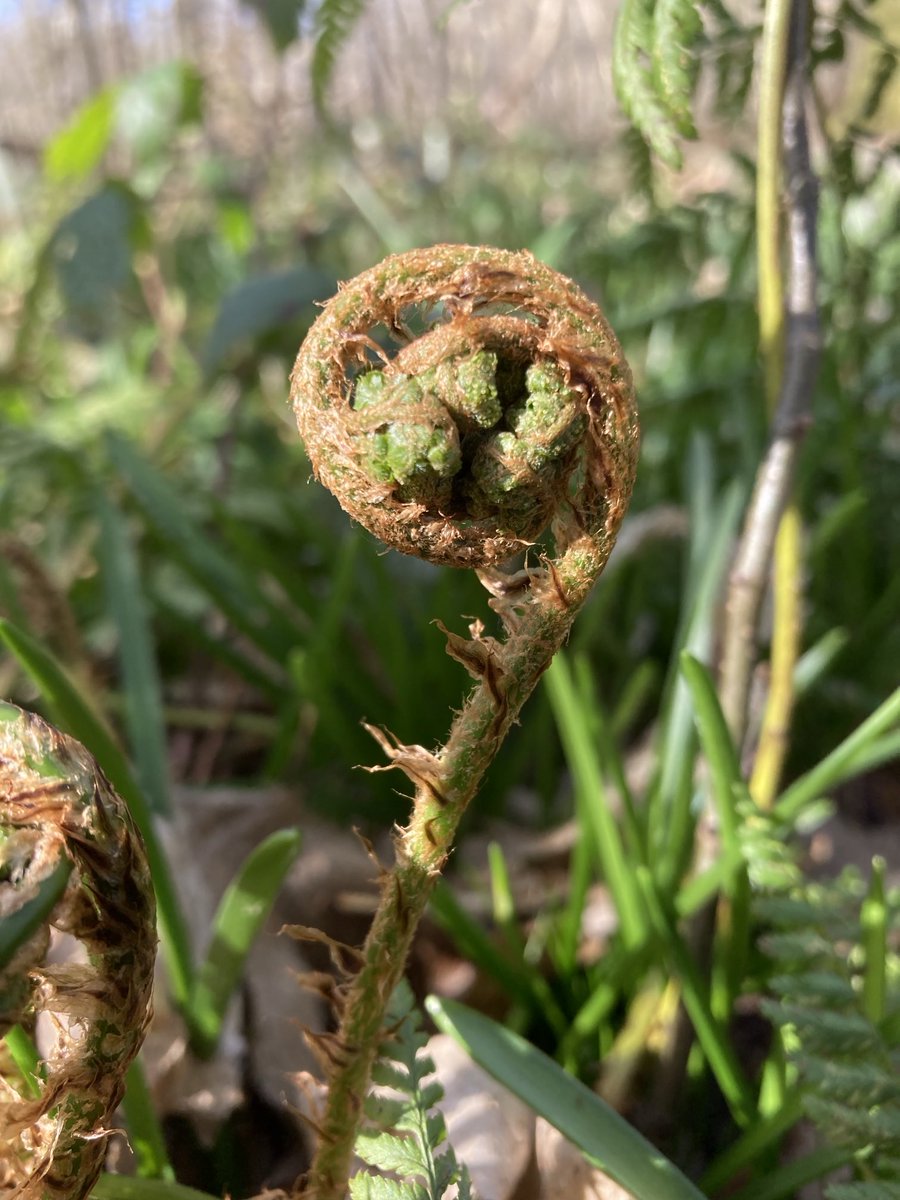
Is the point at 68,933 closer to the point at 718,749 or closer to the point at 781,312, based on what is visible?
the point at 718,749

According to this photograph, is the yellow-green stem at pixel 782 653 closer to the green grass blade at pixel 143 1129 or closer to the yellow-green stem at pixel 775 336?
the yellow-green stem at pixel 775 336

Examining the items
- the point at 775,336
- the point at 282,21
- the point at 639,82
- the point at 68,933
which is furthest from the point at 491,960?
the point at 282,21

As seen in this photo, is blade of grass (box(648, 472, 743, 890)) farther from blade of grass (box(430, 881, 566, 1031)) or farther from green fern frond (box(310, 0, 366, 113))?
green fern frond (box(310, 0, 366, 113))

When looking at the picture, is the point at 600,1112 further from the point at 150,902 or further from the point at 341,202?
the point at 341,202

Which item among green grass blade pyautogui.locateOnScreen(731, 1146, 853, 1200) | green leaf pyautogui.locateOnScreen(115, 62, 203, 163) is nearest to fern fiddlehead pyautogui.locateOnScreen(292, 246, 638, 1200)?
green grass blade pyautogui.locateOnScreen(731, 1146, 853, 1200)

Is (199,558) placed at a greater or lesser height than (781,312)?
lesser
